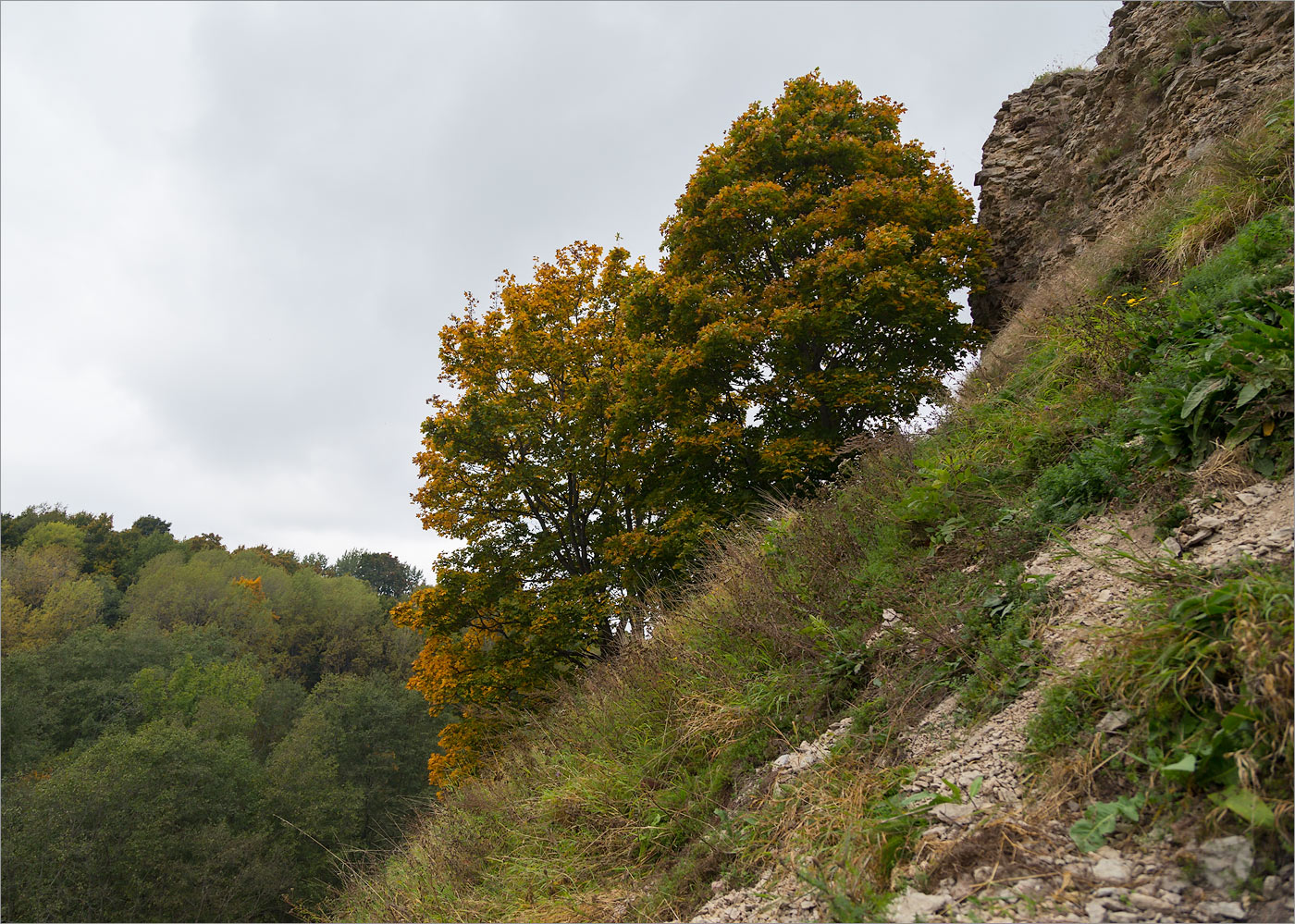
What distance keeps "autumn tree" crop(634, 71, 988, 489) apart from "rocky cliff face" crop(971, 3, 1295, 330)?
0.72 meters

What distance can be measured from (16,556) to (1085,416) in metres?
59.2

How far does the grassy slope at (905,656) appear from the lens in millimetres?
2686

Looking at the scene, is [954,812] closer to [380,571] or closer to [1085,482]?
[1085,482]

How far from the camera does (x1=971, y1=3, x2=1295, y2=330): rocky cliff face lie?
7.66 meters

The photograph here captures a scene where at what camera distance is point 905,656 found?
13.4 feet

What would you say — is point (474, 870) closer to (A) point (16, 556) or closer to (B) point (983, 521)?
(B) point (983, 521)

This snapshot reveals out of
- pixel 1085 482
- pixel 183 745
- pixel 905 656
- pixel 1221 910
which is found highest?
pixel 183 745

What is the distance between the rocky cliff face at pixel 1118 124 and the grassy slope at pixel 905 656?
2506mm

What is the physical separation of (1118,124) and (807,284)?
4.79 m

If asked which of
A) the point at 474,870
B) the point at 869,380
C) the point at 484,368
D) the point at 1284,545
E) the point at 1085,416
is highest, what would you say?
the point at 484,368

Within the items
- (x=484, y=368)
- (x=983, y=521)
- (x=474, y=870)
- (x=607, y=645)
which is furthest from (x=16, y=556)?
(x=983, y=521)

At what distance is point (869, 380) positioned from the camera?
1038 centimetres

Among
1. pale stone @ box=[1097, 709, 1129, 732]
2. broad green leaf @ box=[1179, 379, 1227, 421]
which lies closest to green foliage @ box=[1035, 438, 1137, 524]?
broad green leaf @ box=[1179, 379, 1227, 421]

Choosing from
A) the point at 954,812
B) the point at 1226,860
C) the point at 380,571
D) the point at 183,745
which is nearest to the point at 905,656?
the point at 954,812
